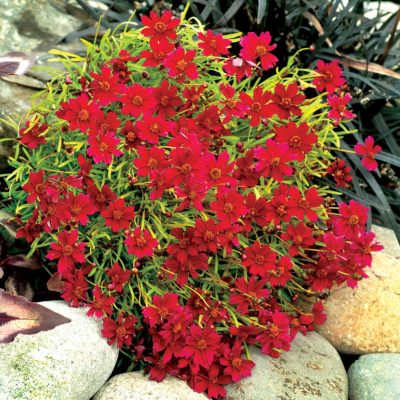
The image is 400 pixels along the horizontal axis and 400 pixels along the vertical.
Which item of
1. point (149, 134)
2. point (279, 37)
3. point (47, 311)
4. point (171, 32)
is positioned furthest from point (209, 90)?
point (47, 311)

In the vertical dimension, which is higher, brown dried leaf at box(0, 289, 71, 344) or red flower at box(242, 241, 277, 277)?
red flower at box(242, 241, 277, 277)

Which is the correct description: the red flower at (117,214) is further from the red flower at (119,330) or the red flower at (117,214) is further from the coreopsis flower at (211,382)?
the coreopsis flower at (211,382)

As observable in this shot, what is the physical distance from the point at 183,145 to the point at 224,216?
26 centimetres

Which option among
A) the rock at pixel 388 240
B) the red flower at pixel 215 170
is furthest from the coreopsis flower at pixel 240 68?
the rock at pixel 388 240

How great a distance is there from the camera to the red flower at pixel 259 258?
207 centimetres

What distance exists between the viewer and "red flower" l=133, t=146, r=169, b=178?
6.35ft

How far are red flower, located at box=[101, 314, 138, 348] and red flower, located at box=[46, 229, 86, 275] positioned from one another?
23 centimetres

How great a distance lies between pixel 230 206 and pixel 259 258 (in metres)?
0.24

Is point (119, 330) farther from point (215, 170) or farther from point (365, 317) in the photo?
point (365, 317)

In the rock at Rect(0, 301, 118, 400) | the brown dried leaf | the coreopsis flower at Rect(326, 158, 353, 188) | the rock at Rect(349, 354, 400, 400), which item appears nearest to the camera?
the brown dried leaf

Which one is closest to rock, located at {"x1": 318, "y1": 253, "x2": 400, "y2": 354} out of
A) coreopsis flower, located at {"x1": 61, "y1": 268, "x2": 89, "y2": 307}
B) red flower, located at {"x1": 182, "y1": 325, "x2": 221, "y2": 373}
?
red flower, located at {"x1": 182, "y1": 325, "x2": 221, "y2": 373}

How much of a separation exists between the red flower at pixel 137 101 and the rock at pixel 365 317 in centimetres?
113

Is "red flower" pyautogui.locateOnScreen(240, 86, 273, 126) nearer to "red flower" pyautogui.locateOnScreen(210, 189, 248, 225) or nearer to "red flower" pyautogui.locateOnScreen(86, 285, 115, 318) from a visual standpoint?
"red flower" pyautogui.locateOnScreen(210, 189, 248, 225)

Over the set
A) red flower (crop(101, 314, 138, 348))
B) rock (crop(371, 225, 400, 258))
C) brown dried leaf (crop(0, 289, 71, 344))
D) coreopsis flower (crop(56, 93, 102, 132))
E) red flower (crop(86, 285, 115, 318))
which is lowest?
red flower (crop(101, 314, 138, 348))
